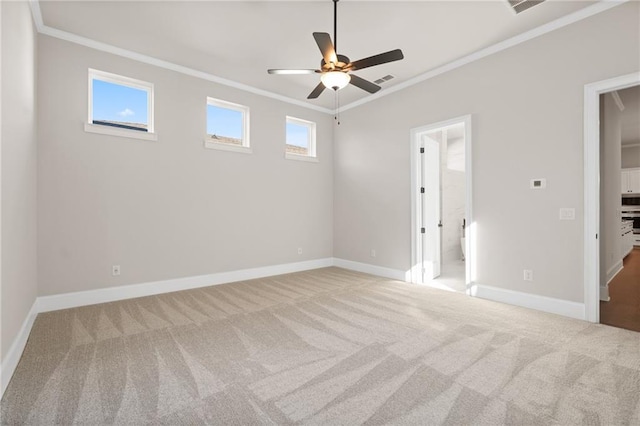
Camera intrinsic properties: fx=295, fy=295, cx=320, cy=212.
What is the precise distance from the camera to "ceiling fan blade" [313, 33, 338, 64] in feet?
7.97

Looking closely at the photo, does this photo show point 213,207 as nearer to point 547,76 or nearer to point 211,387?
point 211,387

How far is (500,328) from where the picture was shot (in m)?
2.98

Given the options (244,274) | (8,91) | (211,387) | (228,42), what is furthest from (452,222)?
(8,91)

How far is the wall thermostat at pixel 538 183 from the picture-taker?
136 inches

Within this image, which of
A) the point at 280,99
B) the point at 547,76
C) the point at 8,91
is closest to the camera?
the point at 8,91

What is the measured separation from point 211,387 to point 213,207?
319 cm

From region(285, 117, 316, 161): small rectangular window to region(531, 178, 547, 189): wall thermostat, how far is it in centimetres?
374

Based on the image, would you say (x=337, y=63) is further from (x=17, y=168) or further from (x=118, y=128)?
(x=118, y=128)

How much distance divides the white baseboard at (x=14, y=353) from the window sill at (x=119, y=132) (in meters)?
2.18

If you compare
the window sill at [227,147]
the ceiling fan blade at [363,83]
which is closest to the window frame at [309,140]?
the window sill at [227,147]

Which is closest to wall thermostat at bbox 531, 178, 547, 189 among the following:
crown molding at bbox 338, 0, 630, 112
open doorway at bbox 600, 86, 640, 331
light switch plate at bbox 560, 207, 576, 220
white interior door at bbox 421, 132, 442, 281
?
light switch plate at bbox 560, 207, 576, 220

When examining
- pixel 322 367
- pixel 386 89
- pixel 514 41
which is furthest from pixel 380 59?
pixel 386 89

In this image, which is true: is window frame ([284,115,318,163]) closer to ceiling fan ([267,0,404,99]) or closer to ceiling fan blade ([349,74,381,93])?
ceiling fan blade ([349,74,381,93])

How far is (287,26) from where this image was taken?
3406 millimetres
